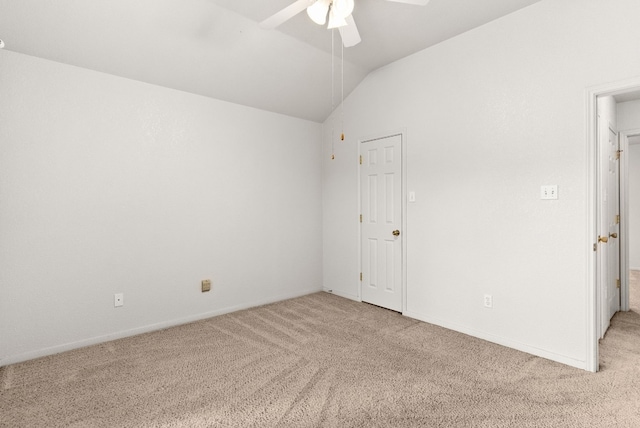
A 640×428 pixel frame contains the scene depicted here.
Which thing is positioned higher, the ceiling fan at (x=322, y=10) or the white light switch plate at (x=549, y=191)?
the ceiling fan at (x=322, y=10)

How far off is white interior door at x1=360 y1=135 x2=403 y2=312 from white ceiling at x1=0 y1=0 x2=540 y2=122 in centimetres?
102

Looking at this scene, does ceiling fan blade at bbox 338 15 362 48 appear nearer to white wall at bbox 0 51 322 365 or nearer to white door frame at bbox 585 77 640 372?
white door frame at bbox 585 77 640 372

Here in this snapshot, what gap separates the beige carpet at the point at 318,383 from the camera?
6.22 ft

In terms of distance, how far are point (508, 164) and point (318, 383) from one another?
2273mm

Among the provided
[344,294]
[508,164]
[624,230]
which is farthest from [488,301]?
[624,230]

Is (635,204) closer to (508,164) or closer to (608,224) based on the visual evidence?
(608,224)

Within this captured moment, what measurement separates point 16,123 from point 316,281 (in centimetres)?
345

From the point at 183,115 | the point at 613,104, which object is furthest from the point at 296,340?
the point at 613,104

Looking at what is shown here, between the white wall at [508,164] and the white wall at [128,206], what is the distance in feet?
5.27

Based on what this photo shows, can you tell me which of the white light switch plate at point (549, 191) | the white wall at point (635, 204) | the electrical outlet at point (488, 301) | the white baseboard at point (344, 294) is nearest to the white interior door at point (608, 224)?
the white light switch plate at point (549, 191)

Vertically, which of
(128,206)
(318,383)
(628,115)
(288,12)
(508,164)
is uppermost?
(288,12)

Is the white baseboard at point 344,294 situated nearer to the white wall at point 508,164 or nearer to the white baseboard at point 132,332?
the white baseboard at point 132,332

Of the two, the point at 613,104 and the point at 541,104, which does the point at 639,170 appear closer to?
the point at 613,104

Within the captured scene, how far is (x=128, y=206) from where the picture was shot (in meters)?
3.08
